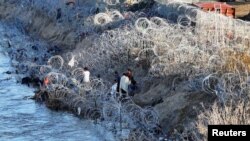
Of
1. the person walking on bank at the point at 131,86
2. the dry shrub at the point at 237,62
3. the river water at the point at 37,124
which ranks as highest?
the dry shrub at the point at 237,62

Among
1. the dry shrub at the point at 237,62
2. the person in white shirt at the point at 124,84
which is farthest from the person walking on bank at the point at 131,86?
the dry shrub at the point at 237,62

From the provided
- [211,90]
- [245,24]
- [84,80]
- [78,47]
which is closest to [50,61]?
[78,47]

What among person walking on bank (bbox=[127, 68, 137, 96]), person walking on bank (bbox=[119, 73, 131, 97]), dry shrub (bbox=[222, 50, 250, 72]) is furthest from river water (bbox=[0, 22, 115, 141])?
dry shrub (bbox=[222, 50, 250, 72])

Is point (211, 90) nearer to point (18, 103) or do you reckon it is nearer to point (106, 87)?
point (106, 87)

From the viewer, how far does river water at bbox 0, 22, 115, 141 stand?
Answer: 24188 mm

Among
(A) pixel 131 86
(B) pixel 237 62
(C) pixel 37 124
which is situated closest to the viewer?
(B) pixel 237 62

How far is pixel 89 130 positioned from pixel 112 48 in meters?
8.26

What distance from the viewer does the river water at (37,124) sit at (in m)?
24.2

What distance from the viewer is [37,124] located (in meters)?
26.2

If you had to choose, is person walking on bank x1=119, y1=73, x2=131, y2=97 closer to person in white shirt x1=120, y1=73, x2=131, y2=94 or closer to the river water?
person in white shirt x1=120, y1=73, x2=131, y2=94

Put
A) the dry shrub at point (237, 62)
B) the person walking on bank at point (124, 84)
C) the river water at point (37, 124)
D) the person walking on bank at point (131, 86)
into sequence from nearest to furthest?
1. the dry shrub at point (237, 62)
2. the river water at point (37, 124)
3. the person walking on bank at point (124, 84)
4. the person walking on bank at point (131, 86)

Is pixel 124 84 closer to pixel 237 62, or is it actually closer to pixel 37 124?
pixel 37 124

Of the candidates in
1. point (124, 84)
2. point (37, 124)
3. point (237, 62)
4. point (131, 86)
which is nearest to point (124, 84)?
point (124, 84)

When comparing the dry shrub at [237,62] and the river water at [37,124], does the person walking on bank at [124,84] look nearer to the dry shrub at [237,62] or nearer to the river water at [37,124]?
the river water at [37,124]
